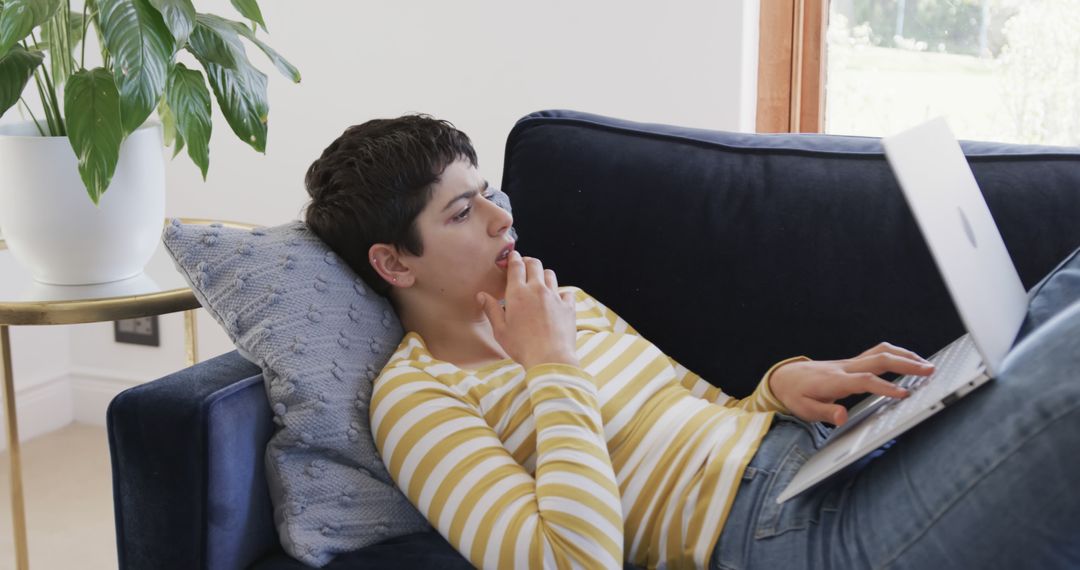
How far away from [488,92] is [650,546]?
1.32 metres

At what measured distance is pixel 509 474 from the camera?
1.10 metres

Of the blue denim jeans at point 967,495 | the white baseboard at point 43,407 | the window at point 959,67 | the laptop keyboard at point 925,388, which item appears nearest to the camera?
the blue denim jeans at point 967,495

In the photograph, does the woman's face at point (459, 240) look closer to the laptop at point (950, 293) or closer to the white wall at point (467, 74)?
the laptop at point (950, 293)

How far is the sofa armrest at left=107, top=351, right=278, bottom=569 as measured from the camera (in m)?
1.10

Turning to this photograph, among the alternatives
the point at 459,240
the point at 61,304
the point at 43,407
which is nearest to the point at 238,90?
the point at 61,304

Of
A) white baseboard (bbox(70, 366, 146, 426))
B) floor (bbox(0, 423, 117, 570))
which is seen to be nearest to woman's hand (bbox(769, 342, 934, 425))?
floor (bbox(0, 423, 117, 570))

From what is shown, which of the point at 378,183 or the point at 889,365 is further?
the point at 378,183

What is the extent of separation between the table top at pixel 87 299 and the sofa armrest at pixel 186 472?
1.32ft

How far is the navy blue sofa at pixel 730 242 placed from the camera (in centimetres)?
134

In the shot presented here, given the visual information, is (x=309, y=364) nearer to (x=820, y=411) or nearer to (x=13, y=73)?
(x=820, y=411)

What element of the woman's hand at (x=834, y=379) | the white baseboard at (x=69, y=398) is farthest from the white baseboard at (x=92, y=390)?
the woman's hand at (x=834, y=379)

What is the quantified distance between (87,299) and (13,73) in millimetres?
329

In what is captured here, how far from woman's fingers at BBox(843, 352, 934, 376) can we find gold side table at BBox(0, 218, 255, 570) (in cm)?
93

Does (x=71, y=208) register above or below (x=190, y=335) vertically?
above
